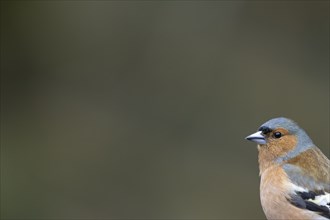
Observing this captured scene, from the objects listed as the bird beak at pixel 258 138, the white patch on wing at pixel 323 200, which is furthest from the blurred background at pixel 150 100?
the white patch on wing at pixel 323 200

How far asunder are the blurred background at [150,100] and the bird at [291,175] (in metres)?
4.18

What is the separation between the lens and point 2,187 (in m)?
8.96

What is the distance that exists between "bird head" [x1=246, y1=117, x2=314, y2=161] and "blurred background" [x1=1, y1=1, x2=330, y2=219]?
4.17m

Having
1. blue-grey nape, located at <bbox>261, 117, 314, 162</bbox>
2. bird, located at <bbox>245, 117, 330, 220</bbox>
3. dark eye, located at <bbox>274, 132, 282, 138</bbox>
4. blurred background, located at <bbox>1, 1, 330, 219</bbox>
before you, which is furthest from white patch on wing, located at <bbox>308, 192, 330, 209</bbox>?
blurred background, located at <bbox>1, 1, 330, 219</bbox>

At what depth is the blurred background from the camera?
902cm

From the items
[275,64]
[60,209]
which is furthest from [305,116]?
[60,209]

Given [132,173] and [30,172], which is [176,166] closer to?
[132,173]

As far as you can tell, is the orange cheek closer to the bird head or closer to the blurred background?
the bird head

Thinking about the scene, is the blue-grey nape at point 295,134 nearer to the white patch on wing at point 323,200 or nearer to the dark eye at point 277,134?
the dark eye at point 277,134

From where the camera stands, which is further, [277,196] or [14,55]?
[14,55]

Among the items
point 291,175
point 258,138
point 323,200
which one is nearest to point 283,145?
point 258,138

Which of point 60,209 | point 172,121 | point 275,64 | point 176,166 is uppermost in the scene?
point 275,64

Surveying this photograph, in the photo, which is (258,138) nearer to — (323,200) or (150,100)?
(323,200)

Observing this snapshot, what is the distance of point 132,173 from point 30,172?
1.41 m
